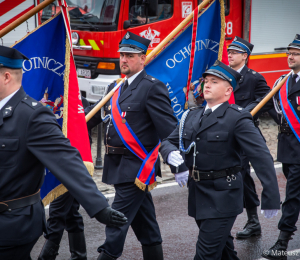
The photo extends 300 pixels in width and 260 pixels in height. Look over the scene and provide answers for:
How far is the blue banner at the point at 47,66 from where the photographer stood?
416cm

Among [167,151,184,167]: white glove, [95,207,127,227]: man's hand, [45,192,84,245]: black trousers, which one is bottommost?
[45,192,84,245]: black trousers

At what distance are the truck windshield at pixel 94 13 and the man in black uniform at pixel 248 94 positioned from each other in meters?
4.05

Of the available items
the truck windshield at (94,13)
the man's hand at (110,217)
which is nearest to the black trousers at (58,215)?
the man's hand at (110,217)

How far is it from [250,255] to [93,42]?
6.29 metres

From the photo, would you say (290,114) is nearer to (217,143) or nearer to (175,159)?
(217,143)

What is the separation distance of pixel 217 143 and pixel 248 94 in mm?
2432

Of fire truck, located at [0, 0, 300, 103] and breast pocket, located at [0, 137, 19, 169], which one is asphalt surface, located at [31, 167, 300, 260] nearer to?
breast pocket, located at [0, 137, 19, 169]

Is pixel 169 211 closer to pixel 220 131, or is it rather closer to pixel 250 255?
pixel 250 255

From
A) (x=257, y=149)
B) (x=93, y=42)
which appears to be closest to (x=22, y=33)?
(x=93, y=42)

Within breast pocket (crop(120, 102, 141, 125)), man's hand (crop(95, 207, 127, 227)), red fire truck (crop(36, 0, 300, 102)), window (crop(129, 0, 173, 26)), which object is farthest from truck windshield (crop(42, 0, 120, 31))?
man's hand (crop(95, 207, 127, 227))

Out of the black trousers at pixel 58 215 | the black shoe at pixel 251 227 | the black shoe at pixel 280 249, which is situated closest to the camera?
the black trousers at pixel 58 215

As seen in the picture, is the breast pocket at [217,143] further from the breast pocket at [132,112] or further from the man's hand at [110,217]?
the man's hand at [110,217]

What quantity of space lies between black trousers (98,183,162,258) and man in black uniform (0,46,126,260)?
117cm

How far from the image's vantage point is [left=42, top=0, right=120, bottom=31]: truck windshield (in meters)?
9.57
